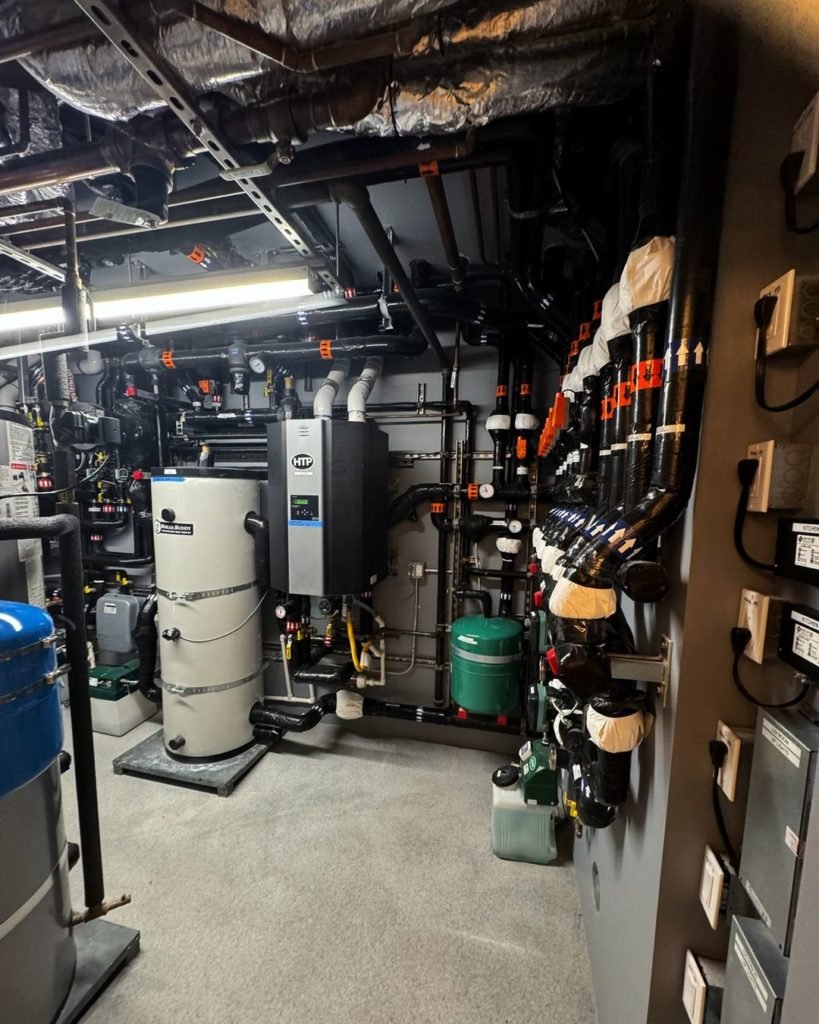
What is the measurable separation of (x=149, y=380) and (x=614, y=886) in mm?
4013

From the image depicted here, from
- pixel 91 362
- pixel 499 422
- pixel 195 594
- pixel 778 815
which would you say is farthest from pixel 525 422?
pixel 91 362

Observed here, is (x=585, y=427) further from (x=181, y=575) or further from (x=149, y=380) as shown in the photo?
(x=149, y=380)

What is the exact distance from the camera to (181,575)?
2.41 m

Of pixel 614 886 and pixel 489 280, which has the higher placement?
pixel 489 280

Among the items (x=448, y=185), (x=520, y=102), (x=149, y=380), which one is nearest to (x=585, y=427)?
(x=520, y=102)

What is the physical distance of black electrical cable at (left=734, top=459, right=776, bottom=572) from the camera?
31.8 inches

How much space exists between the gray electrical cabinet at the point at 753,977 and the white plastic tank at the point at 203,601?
8.17 feet

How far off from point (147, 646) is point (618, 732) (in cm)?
308

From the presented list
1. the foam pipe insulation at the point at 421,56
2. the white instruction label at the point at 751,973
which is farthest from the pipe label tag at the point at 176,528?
the white instruction label at the point at 751,973

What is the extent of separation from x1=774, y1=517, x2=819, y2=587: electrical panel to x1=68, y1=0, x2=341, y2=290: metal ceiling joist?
62.7 inches

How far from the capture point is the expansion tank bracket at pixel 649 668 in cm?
96

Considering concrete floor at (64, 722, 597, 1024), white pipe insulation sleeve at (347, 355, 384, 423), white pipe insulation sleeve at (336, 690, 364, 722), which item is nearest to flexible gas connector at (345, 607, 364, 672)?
white pipe insulation sleeve at (336, 690, 364, 722)

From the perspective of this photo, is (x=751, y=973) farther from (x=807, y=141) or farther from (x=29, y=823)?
(x=29, y=823)

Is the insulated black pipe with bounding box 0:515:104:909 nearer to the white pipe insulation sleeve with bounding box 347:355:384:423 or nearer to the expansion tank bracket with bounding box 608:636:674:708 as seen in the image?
the white pipe insulation sleeve with bounding box 347:355:384:423
